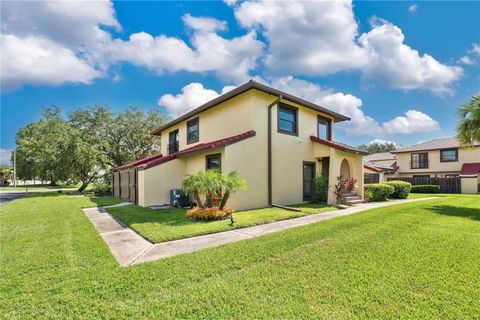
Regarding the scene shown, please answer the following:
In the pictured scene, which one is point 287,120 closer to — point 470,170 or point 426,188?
point 426,188

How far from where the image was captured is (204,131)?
536 inches

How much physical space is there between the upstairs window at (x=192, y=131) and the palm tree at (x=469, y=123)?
13.0 meters

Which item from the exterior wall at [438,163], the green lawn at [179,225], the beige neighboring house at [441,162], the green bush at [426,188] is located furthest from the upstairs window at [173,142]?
the exterior wall at [438,163]

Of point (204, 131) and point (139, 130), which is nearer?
point (204, 131)

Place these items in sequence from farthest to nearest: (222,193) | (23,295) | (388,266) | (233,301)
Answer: (222,193)
(388,266)
(23,295)
(233,301)

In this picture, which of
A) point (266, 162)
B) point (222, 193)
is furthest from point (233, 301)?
point (266, 162)

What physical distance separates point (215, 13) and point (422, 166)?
28.7 metres

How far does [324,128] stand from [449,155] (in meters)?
20.4

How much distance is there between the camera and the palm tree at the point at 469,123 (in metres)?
9.98

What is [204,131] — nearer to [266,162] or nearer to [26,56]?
[266,162]

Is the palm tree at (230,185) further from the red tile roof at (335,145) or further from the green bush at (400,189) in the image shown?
the green bush at (400,189)

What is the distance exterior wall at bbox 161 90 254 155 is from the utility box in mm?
3357

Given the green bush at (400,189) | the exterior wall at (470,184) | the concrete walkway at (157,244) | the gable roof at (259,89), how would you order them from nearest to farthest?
the concrete walkway at (157,244) → the gable roof at (259,89) → the green bush at (400,189) → the exterior wall at (470,184)

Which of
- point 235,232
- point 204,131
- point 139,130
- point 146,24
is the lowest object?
point 235,232
